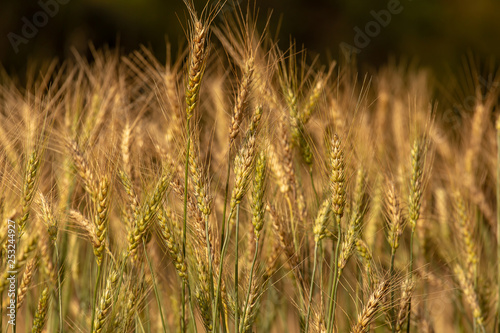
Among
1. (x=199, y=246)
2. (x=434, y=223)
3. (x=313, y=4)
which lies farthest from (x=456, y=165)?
(x=313, y=4)

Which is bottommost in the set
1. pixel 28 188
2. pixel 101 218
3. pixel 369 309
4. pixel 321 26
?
pixel 369 309

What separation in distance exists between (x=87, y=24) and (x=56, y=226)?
6437 mm

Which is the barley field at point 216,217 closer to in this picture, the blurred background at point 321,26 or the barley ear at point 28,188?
the barley ear at point 28,188

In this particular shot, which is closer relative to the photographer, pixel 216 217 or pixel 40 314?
pixel 40 314

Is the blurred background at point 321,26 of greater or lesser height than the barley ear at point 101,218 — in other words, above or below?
above

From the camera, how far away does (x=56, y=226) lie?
138 centimetres

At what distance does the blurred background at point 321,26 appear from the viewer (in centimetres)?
693

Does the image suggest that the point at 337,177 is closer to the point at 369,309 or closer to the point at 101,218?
the point at 369,309

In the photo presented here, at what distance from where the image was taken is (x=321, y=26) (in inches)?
325

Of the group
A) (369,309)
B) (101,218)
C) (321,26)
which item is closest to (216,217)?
(101,218)

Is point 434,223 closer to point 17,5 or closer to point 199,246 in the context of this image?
point 199,246

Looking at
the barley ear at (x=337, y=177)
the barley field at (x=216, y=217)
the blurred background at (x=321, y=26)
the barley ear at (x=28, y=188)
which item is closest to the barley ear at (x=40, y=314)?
the barley field at (x=216, y=217)

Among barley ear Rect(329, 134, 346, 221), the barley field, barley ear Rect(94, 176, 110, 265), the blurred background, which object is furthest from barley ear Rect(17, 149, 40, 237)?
the blurred background

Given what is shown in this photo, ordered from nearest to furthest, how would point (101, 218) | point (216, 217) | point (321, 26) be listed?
point (101, 218), point (216, 217), point (321, 26)
